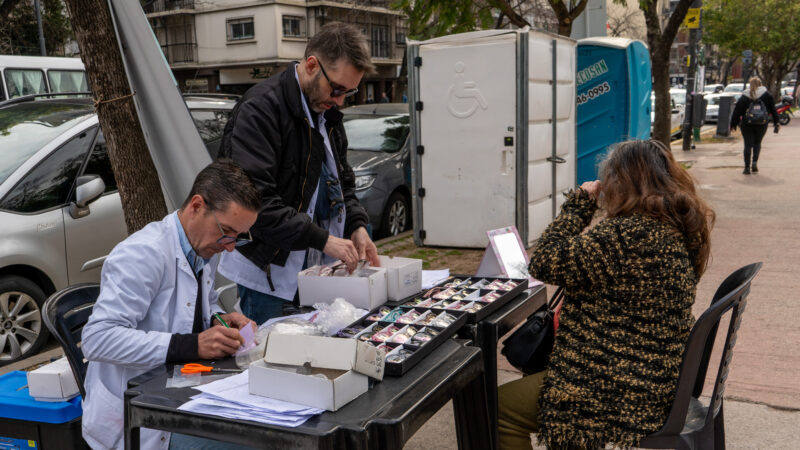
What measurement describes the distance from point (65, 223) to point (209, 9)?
1359 inches

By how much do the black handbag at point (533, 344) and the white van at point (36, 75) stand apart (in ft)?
34.7

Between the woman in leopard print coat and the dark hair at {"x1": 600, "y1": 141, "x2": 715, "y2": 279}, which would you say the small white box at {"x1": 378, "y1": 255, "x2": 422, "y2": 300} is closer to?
the woman in leopard print coat

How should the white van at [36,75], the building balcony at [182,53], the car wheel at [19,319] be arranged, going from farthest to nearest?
the building balcony at [182,53], the white van at [36,75], the car wheel at [19,319]

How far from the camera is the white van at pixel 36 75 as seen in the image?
11523mm

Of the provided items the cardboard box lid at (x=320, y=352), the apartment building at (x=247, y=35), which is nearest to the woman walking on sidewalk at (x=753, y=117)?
the cardboard box lid at (x=320, y=352)

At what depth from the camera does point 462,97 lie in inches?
294

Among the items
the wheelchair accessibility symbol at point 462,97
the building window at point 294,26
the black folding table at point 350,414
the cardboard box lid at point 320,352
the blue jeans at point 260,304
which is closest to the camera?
the black folding table at point 350,414

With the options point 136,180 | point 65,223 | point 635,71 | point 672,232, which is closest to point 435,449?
point 672,232

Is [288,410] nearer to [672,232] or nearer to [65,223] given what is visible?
[672,232]

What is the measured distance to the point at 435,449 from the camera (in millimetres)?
3570

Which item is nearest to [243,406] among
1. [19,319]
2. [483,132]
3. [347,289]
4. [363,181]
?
[347,289]

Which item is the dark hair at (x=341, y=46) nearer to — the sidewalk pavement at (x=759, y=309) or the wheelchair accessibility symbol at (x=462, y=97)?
the sidewalk pavement at (x=759, y=309)

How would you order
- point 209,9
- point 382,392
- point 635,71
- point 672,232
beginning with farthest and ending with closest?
1. point 209,9
2. point 635,71
3. point 672,232
4. point 382,392

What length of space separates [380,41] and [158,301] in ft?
128
